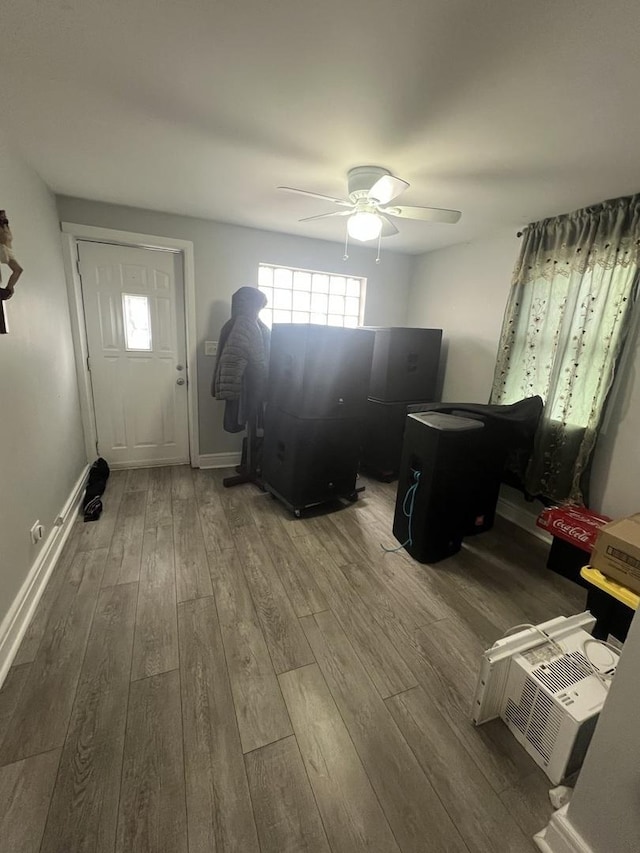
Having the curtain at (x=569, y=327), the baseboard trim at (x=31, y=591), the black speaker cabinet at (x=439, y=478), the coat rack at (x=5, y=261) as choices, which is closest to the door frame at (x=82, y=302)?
the baseboard trim at (x=31, y=591)

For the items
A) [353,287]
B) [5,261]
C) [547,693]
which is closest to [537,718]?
[547,693]

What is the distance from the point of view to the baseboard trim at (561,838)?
2.88 feet

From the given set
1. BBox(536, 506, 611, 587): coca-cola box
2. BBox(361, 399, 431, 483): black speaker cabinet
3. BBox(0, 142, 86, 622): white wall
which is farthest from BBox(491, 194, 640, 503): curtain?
BBox(0, 142, 86, 622): white wall

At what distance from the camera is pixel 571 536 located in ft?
6.62

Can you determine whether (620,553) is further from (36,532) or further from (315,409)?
(36,532)

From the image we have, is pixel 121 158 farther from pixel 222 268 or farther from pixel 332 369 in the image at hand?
pixel 332 369

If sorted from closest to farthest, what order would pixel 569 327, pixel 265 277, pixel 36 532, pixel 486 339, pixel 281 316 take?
pixel 36 532 < pixel 569 327 < pixel 486 339 < pixel 265 277 < pixel 281 316

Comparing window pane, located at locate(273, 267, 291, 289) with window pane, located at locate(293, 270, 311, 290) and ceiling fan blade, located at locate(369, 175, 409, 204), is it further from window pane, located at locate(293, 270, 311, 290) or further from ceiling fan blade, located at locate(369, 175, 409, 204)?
ceiling fan blade, located at locate(369, 175, 409, 204)

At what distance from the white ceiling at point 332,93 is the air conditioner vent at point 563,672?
1.90 meters

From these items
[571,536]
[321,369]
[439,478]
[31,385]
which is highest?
[321,369]

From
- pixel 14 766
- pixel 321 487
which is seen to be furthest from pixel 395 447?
pixel 14 766

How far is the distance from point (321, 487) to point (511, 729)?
1690mm

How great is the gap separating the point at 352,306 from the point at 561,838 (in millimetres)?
3760

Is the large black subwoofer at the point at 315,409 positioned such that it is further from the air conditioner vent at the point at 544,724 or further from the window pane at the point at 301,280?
the air conditioner vent at the point at 544,724
